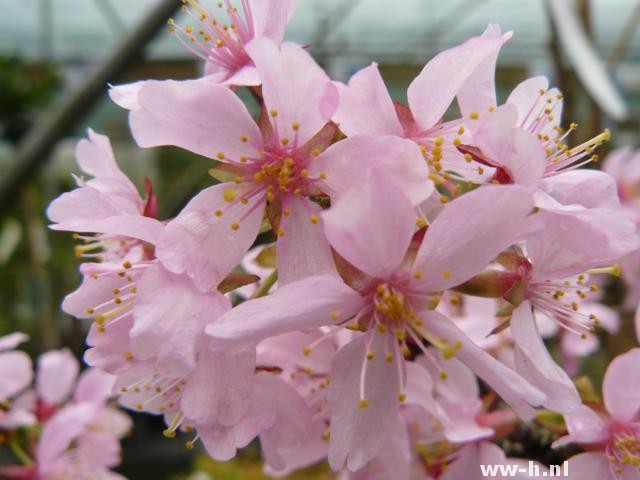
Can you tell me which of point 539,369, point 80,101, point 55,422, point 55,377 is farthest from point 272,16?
point 80,101

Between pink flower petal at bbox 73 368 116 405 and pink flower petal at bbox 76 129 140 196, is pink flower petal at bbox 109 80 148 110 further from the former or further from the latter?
pink flower petal at bbox 73 368 116 405

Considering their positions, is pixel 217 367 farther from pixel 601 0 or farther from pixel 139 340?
pixel 601 0

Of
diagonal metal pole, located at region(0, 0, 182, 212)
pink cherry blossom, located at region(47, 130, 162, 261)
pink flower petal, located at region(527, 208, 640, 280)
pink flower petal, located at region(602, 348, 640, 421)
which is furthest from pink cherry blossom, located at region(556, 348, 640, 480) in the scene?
diagonal metal pole, located at region(0, 0, 182, 212)

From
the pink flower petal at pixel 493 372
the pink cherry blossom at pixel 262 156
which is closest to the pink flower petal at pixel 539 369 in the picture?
the pink flower petal at pixel 493 372

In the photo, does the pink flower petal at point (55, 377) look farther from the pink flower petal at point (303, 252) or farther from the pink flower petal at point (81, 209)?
the pink flower petal at point (303, 252)

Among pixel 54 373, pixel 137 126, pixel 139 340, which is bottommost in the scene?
pixel 54 373

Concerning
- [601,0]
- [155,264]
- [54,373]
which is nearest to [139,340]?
[155,264]
